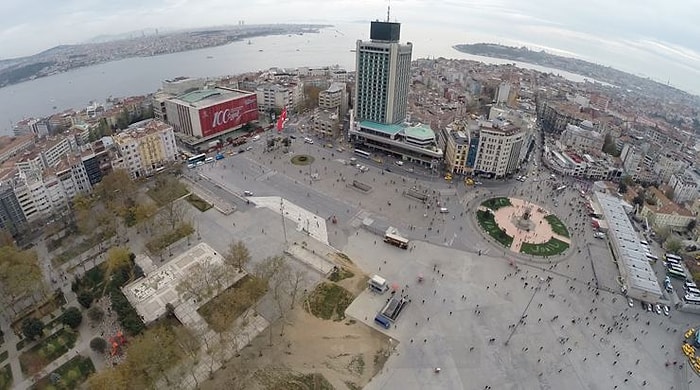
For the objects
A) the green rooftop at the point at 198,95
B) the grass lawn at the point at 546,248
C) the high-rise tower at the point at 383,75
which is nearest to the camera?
the grass lawn at the point at 546,248

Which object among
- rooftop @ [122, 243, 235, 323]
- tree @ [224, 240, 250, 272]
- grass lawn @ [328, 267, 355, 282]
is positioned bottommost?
grass lawn @ [328, 267, 355, 282]

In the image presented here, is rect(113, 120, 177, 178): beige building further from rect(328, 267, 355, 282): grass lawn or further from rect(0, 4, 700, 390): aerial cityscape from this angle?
rect(328, 267, 355, 282): grass lawn

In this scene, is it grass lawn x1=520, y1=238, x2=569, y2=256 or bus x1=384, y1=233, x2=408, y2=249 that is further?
grass lawn x1=520, y1=238, x2=569, y2=256

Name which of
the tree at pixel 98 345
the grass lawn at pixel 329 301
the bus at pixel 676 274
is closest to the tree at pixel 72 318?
the tree at pixel 98 345

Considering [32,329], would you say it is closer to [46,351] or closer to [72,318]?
[46,351]

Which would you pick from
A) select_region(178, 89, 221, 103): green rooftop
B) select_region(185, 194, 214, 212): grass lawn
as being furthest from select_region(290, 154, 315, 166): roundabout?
select_region(178, 89, 221, 103): green rooftop

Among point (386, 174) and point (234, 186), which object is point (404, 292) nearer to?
point (386, 174)

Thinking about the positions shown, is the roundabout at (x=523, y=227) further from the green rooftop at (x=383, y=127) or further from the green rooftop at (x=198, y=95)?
the green rooftop at (x=198, y=95)

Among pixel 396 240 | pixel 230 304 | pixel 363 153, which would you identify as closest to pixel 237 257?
pixel 230 304
